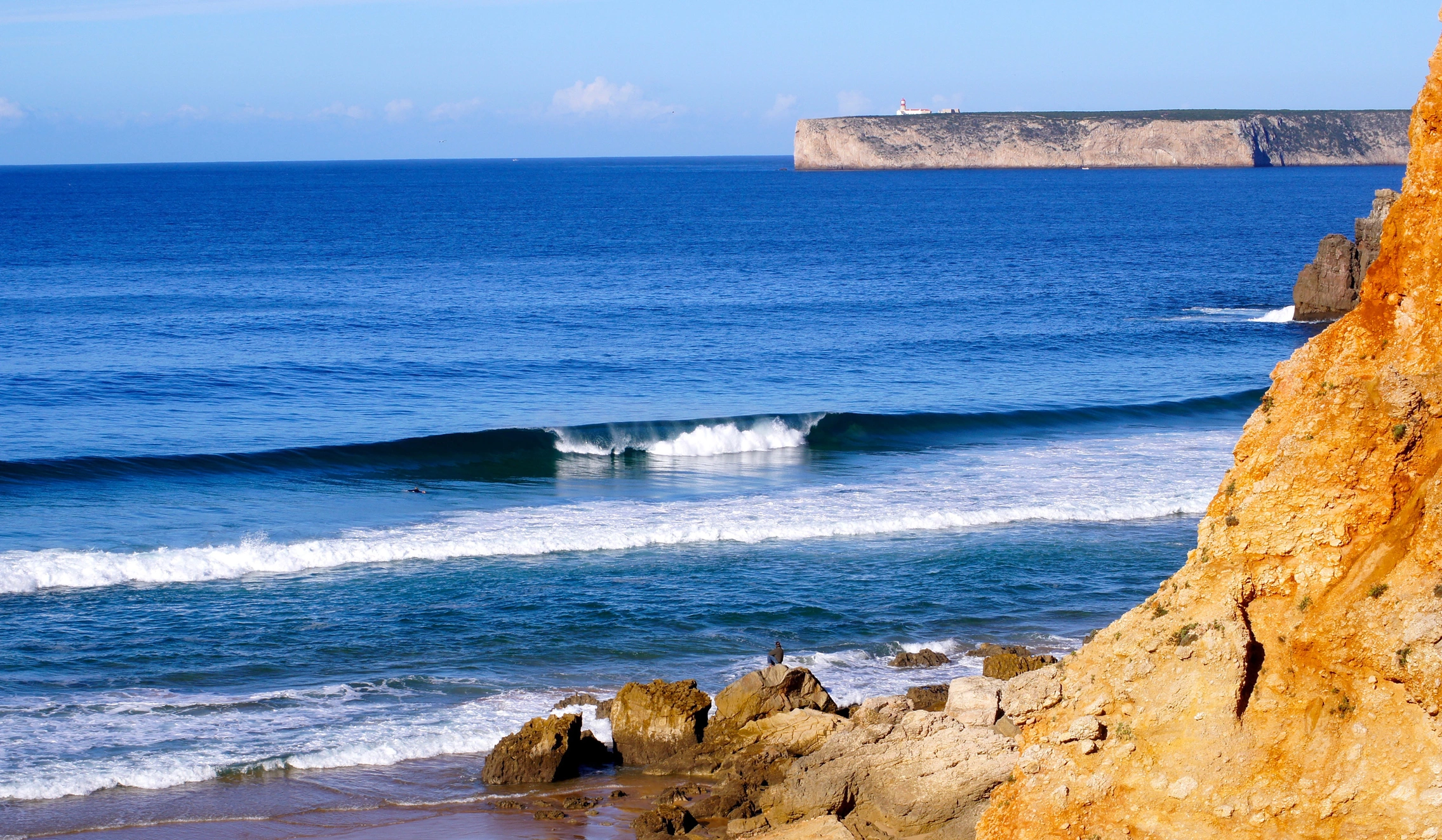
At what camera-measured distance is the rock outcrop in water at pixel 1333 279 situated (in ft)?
150

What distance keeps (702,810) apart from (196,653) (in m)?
7.94

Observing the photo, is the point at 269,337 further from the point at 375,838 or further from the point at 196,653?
the point at 375,838

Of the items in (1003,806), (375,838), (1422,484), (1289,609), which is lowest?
(375,838)

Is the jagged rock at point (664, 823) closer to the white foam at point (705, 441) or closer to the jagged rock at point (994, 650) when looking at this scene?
the jagged rock at point (994, 650)

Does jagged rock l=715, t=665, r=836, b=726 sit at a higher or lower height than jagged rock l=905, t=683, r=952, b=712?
higher

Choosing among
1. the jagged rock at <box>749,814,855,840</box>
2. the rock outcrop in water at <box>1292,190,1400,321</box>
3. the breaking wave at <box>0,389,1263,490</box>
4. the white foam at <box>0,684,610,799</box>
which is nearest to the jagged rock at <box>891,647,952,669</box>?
the white foam at <box>0,684,610,799</box>

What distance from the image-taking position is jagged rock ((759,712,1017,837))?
9961mm

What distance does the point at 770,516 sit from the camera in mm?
22859

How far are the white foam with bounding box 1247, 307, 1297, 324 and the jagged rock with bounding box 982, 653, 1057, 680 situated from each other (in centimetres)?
3958

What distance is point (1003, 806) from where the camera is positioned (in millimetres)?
7586

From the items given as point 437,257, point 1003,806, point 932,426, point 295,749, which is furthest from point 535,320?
point 1003,806

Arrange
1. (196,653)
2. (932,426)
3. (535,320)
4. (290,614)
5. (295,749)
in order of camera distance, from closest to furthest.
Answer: (295,749) → (196,653) → (290,614) → (932,426) → (535,320)

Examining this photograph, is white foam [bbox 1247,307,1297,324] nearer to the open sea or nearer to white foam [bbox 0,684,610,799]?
the open sea

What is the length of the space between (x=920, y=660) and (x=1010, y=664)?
1.66m
